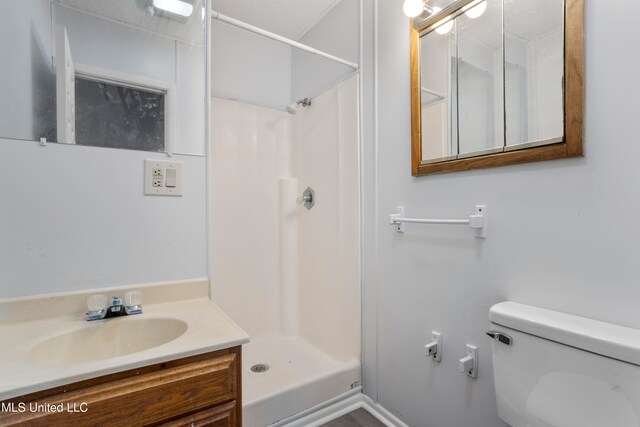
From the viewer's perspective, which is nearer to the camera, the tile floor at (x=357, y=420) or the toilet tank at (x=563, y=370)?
the toilet tank at (x=563, y=370)

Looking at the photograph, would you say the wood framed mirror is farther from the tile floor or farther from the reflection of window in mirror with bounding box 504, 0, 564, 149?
the tile floor

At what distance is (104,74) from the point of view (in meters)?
1.14

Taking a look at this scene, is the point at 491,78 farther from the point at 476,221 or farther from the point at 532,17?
the point at 476,221

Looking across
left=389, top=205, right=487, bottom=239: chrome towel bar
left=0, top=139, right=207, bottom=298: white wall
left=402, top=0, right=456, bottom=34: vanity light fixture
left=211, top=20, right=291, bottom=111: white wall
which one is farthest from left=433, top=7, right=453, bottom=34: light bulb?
left=211, top=20, right=291, bottom=111: white wall

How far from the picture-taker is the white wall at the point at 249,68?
205cm

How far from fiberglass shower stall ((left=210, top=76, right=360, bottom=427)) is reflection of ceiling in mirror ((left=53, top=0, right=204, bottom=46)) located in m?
0.73

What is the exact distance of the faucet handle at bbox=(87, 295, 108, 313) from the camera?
1023mm

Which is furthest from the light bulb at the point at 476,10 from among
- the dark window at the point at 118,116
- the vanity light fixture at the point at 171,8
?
the dark window at the point at 118,116

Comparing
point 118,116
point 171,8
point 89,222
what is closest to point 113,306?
point 89,222

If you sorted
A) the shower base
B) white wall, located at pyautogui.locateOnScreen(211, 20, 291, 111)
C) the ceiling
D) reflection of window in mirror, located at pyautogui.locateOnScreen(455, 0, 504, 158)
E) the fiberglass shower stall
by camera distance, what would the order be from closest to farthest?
reflection of window in mirror, located at pyautogui.locateOnScreen(455, 0, 504, 158) → the shower base → the fiberglass shower stall → the ceiling → white wall, located at pyautogui.locateOnScreen(211, 20, 291, 111)

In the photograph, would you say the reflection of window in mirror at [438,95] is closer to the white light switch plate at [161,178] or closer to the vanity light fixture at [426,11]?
the vanity light fixture at [426,11]

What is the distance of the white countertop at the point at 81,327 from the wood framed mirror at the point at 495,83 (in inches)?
39.5

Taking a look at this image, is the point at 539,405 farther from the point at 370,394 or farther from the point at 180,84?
the point at 180,84

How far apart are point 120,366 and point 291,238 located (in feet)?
5.22
